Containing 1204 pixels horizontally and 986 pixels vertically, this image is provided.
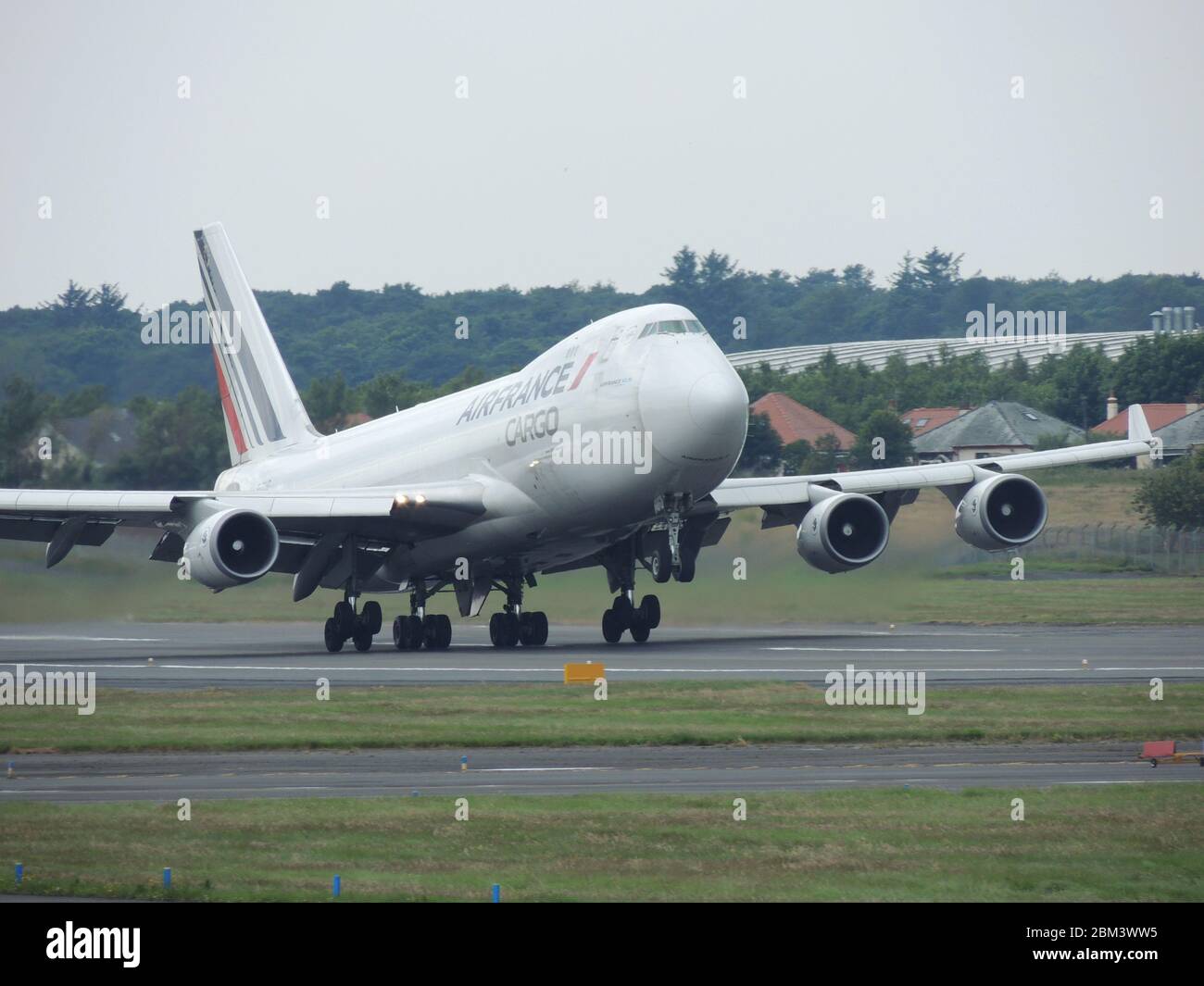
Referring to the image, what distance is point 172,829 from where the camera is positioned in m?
15.2

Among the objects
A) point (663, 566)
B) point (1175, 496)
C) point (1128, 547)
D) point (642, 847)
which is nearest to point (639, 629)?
point (663, 566)

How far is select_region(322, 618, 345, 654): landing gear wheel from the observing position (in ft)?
123

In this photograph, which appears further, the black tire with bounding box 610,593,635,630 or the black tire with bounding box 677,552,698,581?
the black tire with bounding box 610,593,635,630

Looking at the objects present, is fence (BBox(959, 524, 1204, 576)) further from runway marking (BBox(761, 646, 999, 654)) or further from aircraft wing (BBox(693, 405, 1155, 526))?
runway marking (BBox(761, 646, 999, 654))

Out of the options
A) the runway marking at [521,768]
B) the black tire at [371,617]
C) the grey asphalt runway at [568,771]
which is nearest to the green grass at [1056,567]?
the black tire at [371,617]

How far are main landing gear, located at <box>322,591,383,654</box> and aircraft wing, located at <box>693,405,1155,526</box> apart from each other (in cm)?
705

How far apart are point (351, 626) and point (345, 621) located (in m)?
0.15

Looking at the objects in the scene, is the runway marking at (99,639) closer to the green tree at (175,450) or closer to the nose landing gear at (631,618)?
the green tree at (175,450)

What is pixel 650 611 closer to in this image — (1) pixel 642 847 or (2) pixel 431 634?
(2) pixel 431 634

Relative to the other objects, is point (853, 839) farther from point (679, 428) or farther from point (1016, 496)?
point (1016, 496)

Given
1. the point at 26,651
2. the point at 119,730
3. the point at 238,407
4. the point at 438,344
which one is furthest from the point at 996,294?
the point at 119,730

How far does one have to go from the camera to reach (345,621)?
123 ft

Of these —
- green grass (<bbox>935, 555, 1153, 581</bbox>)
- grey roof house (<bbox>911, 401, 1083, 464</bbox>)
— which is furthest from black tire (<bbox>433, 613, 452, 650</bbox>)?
grey roof house (<bbox>911, 401, 1083, 464</bbox>)

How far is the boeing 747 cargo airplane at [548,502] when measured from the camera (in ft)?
109
